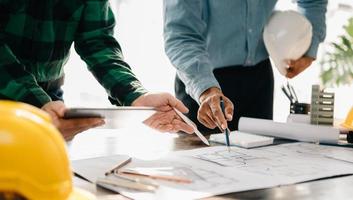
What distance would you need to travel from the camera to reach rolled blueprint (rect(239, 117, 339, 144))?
4.49ft

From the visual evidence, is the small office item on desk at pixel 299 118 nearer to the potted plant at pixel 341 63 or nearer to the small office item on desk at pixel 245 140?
the small office item on desk at pixel 245 140

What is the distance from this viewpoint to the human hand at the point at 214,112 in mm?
1306

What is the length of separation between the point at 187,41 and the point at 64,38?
1.42ft

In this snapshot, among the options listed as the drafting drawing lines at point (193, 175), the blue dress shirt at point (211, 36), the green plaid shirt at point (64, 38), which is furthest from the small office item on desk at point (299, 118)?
the drafting drawing lines at point (193, 175)

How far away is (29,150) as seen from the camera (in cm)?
53

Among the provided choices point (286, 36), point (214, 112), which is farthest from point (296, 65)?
point (214, 112)

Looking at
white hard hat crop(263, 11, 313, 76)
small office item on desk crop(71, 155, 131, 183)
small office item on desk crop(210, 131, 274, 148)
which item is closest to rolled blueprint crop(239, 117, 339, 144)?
small office item on desk crop(210, 131, 274, 148)

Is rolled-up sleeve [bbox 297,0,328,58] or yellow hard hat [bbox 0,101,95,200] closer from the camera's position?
yellow hard hat [bbox 0,101,95,200]

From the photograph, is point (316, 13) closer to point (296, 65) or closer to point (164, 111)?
point (296, 65)

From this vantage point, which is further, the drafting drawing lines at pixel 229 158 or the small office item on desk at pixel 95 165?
the drafting drawing lines at pixel 229 158

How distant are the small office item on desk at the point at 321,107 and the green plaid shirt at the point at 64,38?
0.56 metres

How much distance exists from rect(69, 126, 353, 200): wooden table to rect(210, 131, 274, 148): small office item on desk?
60mm

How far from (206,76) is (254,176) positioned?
59 centimetres

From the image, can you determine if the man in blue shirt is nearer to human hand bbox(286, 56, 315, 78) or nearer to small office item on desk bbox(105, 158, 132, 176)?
human hand bbox(286, 56, 315, 78)
